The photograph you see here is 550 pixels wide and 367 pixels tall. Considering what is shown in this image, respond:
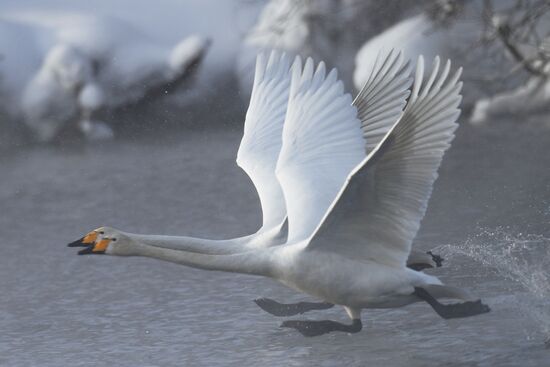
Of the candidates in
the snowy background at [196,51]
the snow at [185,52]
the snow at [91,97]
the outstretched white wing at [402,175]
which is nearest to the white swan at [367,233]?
the outstretched white wing at [402,175]

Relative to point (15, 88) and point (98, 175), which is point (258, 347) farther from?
point (15, 88)

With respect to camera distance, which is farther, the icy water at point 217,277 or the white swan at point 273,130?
the white swan at point 273,130

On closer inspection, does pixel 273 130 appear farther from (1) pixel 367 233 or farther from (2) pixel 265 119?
(1) pixel 367 233

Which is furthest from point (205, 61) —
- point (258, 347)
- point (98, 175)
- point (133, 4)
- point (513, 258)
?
point (258, 347)

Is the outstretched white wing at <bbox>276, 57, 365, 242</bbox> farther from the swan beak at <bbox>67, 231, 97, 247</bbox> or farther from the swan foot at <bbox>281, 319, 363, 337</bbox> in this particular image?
the swan beak at <bbox>67, 231, 97, 247</bbox>

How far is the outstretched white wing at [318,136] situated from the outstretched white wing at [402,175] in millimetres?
731

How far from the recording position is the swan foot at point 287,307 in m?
5.77

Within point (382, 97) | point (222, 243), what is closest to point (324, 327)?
point (222, 243)

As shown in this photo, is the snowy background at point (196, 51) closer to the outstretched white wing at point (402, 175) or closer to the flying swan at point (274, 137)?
the flying swan at point (274, 137)

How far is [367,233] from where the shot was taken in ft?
16.7

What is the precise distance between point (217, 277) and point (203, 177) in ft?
11.4

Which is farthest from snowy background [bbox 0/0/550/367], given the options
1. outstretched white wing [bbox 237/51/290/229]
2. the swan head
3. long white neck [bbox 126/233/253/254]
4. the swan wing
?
the swan wing

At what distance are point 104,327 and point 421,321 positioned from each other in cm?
156

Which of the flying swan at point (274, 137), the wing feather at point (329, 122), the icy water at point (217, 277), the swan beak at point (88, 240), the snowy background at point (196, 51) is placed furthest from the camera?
the snowy background at point (196, 51)
